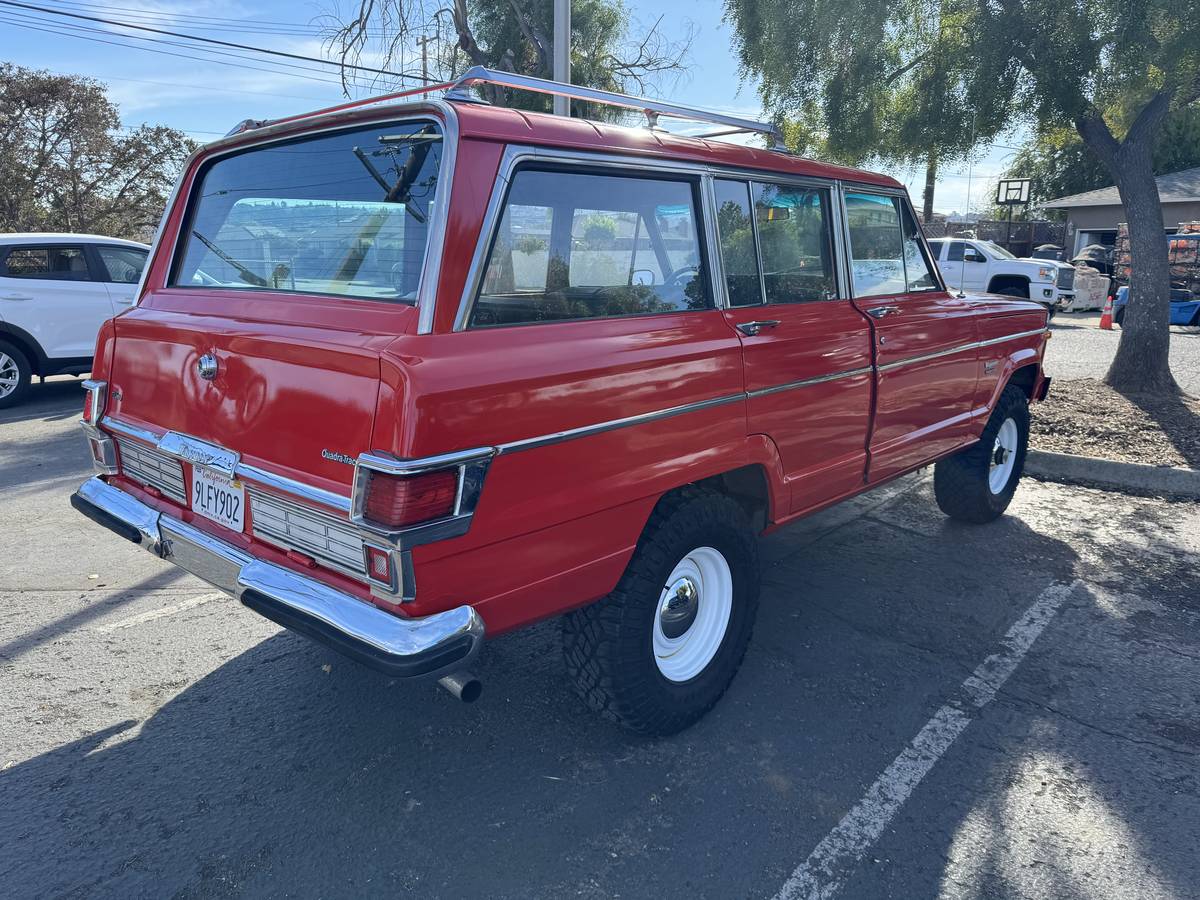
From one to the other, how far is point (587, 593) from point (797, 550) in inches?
105

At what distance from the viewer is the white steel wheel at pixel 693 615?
3.11m

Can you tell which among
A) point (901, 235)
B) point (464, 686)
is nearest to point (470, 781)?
point (464, 686)

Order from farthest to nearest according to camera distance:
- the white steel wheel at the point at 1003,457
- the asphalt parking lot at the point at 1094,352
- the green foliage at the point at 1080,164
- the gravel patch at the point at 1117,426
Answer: the green foliage at the point at 1080,164, the asphalt parking lot at the point at 1094,352, the gravel patch at the point at 1117,426, the white steel wheel at the point at 1003,457

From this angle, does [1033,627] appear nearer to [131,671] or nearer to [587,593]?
[587,593]

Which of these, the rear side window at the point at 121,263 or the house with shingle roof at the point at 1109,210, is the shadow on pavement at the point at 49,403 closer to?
the rear side window at the point at 121,263

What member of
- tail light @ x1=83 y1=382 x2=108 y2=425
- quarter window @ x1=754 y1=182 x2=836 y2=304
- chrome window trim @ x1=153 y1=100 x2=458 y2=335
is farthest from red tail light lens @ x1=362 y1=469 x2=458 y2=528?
quarter window @ x1=754 y1=182 x2=836 y2=304

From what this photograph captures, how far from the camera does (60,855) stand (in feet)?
8.01

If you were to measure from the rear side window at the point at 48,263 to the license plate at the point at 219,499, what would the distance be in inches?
320

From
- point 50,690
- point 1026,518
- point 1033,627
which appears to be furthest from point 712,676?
point 1026,518

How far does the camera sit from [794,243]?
364 cm

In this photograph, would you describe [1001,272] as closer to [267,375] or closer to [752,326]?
[752,326]

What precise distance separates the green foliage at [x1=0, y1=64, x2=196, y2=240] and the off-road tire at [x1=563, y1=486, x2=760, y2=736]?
64.0ft

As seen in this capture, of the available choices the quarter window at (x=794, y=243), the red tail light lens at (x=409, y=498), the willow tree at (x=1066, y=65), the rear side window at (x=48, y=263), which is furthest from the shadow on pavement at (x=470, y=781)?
the rear side window at (x=48, y=263)

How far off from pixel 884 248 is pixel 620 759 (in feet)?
9.43
